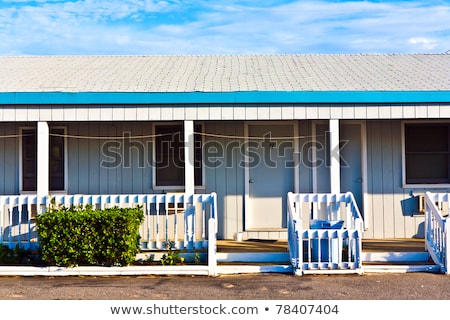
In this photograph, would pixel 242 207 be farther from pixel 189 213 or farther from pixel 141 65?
pixel 141 65

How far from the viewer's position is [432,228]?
29.1ft

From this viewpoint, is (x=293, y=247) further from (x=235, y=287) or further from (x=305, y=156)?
(x=305, y=156)

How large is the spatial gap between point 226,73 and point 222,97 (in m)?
2.10

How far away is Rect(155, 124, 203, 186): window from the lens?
35.3ft

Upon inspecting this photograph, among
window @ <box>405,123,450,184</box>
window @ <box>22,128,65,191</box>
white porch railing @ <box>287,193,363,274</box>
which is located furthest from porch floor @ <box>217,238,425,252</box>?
window @ <box>22,128,65,191</box>

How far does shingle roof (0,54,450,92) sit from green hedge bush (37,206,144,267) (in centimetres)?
243

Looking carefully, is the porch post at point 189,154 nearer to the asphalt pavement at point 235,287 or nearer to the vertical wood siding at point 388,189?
the asphalt pavement at point 235,287

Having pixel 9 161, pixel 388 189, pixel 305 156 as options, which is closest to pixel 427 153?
pixel 388 189

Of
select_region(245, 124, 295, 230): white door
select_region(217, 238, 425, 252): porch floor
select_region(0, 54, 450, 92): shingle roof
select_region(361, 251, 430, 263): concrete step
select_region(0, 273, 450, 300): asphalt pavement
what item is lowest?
select_region(0, 273, 450, 300): asphalt pavement

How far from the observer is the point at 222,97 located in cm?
931

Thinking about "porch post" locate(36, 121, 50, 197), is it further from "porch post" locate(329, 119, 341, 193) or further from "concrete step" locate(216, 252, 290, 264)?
"porch post" locate(329, 119, 341, 193)
